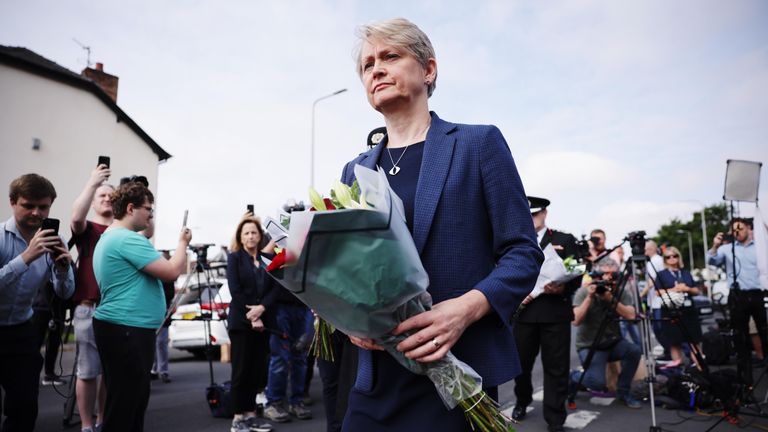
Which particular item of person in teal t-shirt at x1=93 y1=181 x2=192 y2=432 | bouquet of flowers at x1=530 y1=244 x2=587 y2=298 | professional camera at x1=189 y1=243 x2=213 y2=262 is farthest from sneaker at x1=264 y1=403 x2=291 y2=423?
bouquet of flowers at x1=530 y1=244 x2=587 y2=298

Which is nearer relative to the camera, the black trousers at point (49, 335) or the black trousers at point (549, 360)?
the black trousers at point (549, 360)

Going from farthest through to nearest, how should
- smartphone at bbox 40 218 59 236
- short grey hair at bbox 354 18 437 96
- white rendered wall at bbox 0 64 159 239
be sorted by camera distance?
white rendered wall at bbox 0 64 159 239, smartphone at bbox 40 218 59 236, short grey hair at bbox 354 18 437 96

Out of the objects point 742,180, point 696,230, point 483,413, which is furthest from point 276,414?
point 696,230

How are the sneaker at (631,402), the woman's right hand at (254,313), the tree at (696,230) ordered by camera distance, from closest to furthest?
the woman's right hand at (254,313), the sneaker at (631,402), the tree at (696,230)

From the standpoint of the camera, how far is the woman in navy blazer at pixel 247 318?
5539 millimetres

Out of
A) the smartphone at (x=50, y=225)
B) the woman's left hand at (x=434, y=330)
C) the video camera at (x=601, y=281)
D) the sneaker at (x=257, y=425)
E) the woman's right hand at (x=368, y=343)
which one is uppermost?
the smartphone at (x=50, y=225)

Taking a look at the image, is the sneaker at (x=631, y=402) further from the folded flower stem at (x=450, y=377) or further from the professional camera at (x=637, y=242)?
the folded flower stem at (x=450, y=377)

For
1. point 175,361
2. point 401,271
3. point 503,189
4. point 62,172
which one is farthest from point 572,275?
point 62,172

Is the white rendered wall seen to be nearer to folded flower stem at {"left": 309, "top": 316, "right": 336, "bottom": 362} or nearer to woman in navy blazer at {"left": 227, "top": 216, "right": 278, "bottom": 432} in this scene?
woman in navy blazer at {"left": 227, "top": 216, "right": 278, "bottom": 432}

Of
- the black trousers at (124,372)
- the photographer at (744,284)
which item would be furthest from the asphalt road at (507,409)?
the black trousers at (124,372)

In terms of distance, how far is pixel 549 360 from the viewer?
5535mm

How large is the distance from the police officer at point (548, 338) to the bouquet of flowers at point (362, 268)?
4481mm

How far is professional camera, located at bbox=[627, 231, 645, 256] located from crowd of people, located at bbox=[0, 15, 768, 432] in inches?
31.8

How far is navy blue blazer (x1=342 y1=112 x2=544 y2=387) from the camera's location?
155 centimetres
